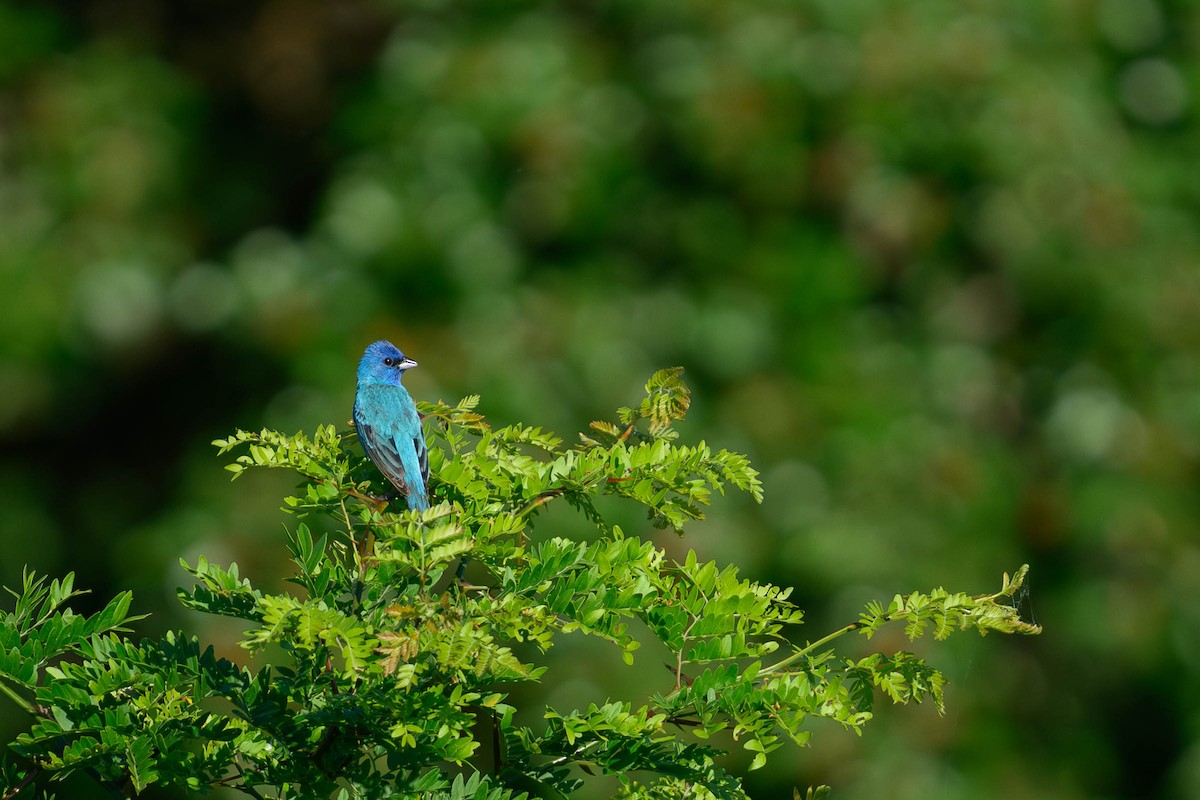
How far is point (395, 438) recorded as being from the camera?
2.19 metres

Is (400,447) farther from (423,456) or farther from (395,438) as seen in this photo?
(423,456)

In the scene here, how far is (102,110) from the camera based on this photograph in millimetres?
5473

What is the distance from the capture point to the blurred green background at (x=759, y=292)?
4.47m

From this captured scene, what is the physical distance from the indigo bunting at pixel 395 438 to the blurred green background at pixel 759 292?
1.35m

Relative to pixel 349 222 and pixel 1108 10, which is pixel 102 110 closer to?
pixel 349 222

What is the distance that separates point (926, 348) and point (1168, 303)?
91 cm

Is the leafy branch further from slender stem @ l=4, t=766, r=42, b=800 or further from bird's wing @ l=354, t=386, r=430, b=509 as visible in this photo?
bird's wing @ l=354, t=386, r=430, b=509

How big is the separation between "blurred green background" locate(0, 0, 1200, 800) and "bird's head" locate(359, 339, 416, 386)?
0.59m

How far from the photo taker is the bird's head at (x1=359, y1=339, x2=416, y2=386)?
364 centimetres

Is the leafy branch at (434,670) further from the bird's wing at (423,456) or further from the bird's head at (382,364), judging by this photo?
the bird's head at (382,364)

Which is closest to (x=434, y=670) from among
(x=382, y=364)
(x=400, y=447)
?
(x=400, y=447)

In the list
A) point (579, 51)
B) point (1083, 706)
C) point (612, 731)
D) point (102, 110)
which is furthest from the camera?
point (102, 110)

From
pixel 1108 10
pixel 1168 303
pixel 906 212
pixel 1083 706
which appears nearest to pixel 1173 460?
pixel 1168 303

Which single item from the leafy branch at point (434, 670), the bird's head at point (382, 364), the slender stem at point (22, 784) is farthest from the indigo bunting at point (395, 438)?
the slender stem at point (22, 784)
